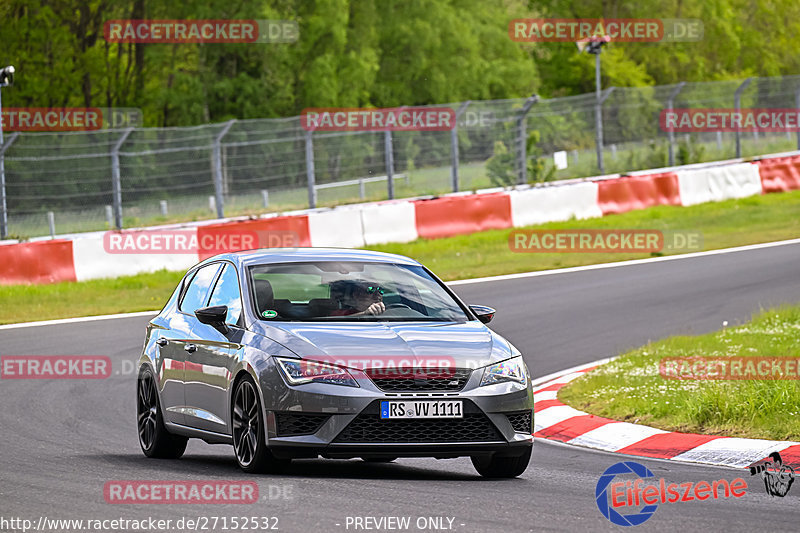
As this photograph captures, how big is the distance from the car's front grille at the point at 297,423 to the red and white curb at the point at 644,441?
2191 millimetres

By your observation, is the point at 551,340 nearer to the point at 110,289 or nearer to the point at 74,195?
the point at 110,289

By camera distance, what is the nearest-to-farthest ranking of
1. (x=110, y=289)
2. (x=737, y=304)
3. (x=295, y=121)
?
(x=737, y=304), (x=110, y=289), (x=295, y=121)

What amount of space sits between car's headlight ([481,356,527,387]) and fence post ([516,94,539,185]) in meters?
20.1

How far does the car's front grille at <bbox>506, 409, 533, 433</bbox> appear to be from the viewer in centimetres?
793

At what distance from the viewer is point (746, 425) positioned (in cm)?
948

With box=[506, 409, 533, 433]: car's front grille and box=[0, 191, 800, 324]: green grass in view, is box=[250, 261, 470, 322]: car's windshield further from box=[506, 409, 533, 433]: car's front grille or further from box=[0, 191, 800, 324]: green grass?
box=[0, 191, 800, 324]: green grass

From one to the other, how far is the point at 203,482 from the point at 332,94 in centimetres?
4120

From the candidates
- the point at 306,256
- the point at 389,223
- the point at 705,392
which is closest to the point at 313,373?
the point at 306,256

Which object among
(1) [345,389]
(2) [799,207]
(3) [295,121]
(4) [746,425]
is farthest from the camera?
(2) [799,207]

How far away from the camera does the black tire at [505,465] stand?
8133mm

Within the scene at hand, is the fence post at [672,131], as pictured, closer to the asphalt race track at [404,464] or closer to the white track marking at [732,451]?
the asphalt race track at [404,464]

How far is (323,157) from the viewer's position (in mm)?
25594

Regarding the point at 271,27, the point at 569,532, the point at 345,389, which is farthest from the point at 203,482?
the point at 271,27

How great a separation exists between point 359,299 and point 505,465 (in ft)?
4.63
